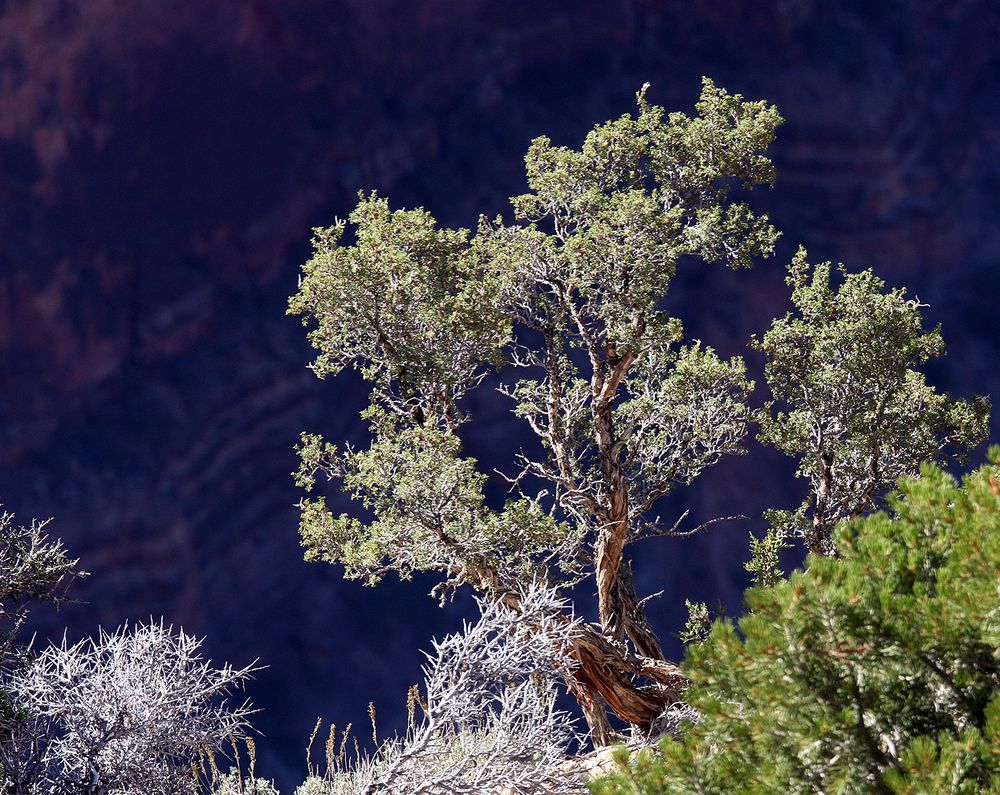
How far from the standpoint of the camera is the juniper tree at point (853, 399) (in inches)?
349

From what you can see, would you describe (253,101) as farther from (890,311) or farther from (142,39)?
(890,311)

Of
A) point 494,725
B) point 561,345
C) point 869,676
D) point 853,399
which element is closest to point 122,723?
point 494,725

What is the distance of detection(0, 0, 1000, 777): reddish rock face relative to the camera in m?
17.0

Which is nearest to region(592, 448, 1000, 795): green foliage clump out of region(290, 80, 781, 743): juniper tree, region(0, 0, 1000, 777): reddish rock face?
region(290, 80, 781, 743): juniper tree

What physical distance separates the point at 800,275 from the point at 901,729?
6.45m

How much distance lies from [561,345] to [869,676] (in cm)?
544

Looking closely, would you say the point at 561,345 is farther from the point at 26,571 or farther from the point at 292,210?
the point at 292,210

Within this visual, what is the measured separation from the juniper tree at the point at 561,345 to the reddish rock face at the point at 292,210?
9.46 m

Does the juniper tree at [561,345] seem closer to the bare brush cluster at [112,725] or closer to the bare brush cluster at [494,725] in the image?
the bare brush cluster at [494,725]

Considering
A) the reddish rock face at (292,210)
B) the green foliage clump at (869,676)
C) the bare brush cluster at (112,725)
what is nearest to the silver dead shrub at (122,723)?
the bare brush cluster at (112,725)

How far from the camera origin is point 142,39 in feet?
54.7

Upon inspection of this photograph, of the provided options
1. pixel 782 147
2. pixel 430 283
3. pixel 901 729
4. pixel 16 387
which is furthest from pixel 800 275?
pixel 16 387

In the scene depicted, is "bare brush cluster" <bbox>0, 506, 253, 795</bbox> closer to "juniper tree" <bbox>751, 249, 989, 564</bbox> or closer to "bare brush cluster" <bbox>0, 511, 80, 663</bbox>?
"bare brush cluster" <bbox>0, 511, 80, 663</bbox>

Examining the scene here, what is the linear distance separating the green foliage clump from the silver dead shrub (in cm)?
361
